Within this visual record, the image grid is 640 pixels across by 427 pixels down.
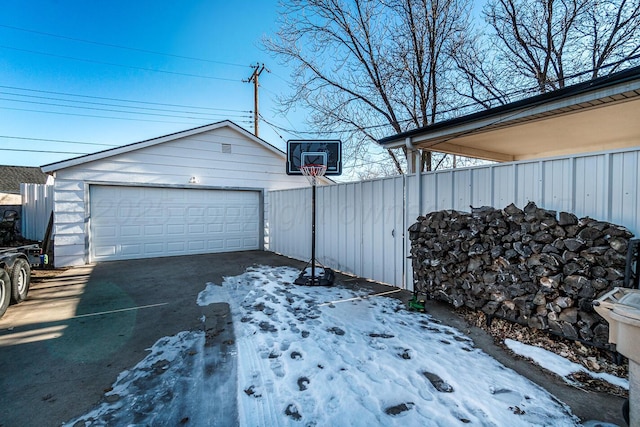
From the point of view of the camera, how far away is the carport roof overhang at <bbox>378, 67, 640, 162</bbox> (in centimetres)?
300

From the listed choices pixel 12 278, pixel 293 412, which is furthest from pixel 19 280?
pixel 293 412

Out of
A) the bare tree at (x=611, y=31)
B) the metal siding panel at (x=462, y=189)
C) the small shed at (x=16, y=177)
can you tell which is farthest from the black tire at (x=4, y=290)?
the small shed at (x=16, y=177)

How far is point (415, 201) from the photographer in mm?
4691

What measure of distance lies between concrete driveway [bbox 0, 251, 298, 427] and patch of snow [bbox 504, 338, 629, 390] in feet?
10.1

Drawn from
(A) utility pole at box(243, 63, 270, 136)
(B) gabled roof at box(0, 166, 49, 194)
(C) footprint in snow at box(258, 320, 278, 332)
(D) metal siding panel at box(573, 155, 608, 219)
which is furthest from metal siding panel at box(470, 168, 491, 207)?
(B) gabled roof at box(0, 166, 49, 194)

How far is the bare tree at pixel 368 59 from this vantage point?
8875 mm

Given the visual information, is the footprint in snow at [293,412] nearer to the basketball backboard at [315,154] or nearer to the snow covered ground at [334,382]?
the snow covered ground at [334,382]

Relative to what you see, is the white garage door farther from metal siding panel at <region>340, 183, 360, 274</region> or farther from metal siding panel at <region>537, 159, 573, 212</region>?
metal siding panel at <region>537, 159, 573, 212</region>

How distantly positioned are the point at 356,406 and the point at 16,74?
17170 millimetres

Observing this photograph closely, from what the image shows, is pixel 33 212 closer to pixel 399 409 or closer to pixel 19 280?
pixel 19 280

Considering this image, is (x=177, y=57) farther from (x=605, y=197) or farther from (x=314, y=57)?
(x=605, y=197)

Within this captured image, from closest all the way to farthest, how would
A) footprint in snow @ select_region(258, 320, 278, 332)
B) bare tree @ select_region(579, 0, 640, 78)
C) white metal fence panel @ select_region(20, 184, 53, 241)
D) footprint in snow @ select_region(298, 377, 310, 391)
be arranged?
footprint in snow @ select_region(298, 377, 310, 391)
footprint in snow @ select_region(258, 320, 278, 332)
bare tree @ select_region(579, 0, 640, 78)
white metal fence panel @ select_region(20, 184, 53, 241)

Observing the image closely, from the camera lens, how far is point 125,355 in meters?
2.79

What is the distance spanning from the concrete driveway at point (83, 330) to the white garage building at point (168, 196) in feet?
5.06
